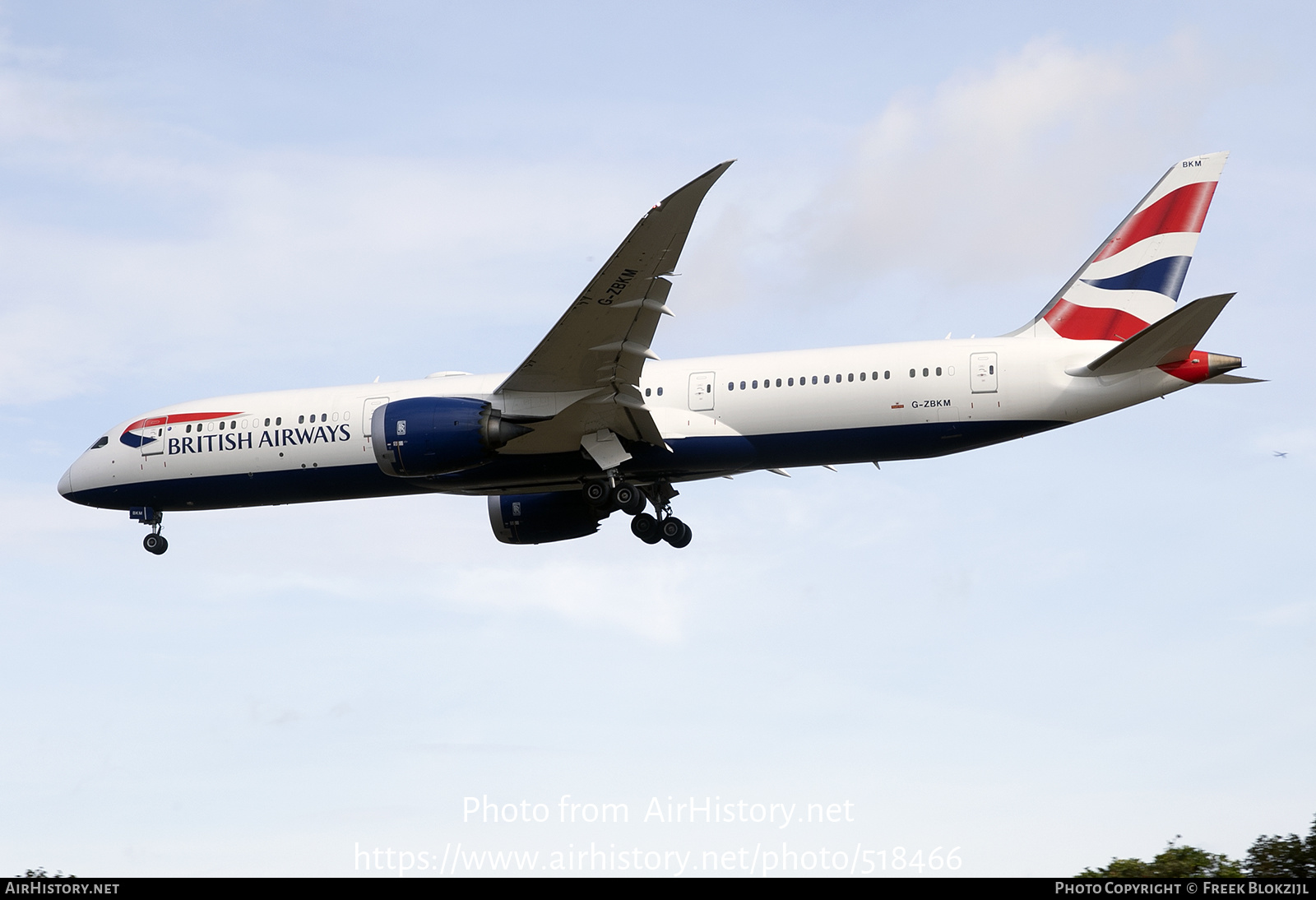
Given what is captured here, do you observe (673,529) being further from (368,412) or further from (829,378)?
(368,412)

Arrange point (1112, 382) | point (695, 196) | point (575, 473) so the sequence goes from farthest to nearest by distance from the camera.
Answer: point (575, 473) → point (1112, 382) → point (695, 196)

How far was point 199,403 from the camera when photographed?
2883 centimetres

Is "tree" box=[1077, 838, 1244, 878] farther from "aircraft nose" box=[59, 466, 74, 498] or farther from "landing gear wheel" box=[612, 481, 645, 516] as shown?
"aircraft nose" box=[59, 466, 74, 498]

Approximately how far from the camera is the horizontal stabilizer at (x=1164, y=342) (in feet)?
74.3

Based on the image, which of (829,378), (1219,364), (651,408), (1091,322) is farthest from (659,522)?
(1219,364)

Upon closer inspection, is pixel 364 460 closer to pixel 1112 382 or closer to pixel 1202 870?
pixel 1112 382

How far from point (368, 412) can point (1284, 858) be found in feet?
58.1

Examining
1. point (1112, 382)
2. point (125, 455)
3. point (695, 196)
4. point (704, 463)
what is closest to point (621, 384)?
point (704, 463)

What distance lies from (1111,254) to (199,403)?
60.4 feet

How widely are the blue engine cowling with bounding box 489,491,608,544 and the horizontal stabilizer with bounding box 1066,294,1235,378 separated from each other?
10036 millimetres

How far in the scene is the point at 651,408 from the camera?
86.1ft

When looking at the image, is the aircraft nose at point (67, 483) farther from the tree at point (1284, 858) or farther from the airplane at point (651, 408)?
the tree at point (1284, 858)

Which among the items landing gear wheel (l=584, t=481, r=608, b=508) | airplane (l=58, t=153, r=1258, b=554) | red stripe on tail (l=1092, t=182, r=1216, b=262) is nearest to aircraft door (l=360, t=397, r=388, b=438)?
airplane (l=58, t=153, r=1258, b=554)

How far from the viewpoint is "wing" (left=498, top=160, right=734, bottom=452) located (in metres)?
21.3
